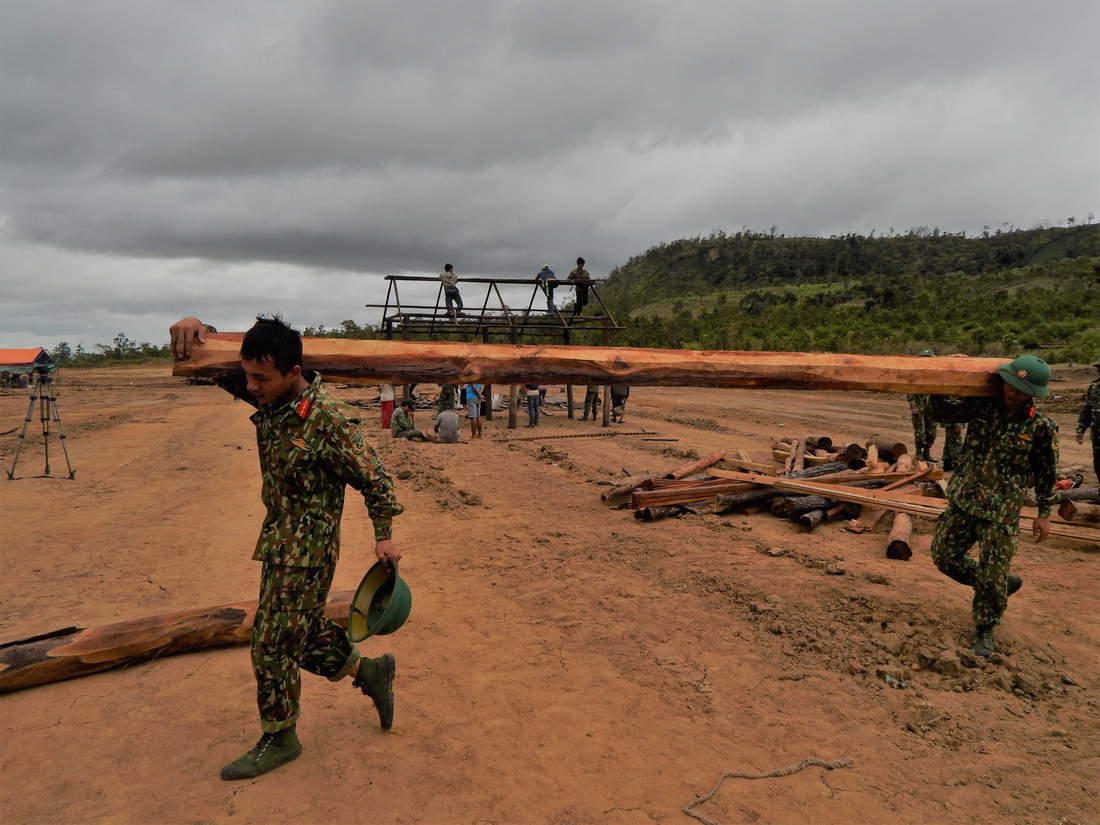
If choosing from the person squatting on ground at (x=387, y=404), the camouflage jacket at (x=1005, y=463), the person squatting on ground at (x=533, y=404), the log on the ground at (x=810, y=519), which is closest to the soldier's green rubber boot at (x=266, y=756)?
the camouflage jacket at (x=1005, y=463)

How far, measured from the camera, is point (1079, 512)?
6766 millimetres

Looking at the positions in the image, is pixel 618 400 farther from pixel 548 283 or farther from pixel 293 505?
pixel 293 505

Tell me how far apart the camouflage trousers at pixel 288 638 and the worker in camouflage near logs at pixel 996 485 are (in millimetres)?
3798

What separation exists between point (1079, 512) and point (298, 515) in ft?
25.3

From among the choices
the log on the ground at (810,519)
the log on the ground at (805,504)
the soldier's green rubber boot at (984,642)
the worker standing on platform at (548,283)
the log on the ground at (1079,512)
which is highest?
the worker standing on platform at (548,283)

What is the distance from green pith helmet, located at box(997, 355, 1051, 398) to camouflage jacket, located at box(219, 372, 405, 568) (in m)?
3.65

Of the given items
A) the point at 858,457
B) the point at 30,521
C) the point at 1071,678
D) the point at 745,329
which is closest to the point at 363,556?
the point at 30,521

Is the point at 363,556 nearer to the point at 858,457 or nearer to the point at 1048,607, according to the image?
the point at 1048,607

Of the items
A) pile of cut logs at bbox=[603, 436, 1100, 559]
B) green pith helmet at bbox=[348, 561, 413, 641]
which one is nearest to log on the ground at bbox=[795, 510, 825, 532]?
pile of cut logs at bbox=[603, 436, 1100, 559]

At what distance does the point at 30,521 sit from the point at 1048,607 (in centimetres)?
1026

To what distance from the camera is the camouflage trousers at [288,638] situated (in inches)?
109

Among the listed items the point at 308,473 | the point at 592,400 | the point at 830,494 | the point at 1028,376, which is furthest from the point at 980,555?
the point at 592,400

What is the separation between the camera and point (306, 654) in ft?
9.72

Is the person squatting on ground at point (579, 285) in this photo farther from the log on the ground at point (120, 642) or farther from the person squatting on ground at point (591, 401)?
the log on the ground at point (120, 642)
